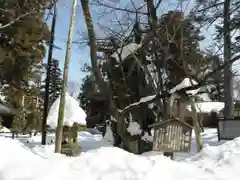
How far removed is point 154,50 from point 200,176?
30.6ft

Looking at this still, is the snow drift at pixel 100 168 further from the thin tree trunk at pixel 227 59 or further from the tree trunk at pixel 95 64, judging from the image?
the thin tree trunk at pixel 227 59

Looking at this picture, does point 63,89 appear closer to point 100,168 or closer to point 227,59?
point 100,168

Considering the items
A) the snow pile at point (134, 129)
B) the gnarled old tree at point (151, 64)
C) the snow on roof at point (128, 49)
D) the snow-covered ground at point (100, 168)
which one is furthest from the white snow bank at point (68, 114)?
the snow-covered ground at point (100, 168)

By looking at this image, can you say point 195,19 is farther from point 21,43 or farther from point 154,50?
point 21,43

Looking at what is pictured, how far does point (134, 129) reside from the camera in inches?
583

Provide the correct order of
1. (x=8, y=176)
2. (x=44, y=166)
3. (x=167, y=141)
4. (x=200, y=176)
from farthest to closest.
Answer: (x=167, y=141) < (x=200, y=176) < (x=44, y=166) < (x=8, y=176)

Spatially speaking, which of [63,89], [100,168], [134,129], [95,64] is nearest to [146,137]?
[134,129]

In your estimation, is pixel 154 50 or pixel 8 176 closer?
→ pixel 8 176

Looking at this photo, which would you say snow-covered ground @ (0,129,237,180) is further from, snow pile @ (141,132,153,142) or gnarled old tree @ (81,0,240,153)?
snow pile @ (141,132,153,142)

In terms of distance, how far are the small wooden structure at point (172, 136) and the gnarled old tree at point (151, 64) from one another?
1682 mm

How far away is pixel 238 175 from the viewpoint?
6164mm

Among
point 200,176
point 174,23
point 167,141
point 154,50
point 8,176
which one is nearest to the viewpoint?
point 8,176

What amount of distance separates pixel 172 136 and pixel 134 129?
5202 mm

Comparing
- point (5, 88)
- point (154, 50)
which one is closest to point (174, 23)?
point (154, 50)
